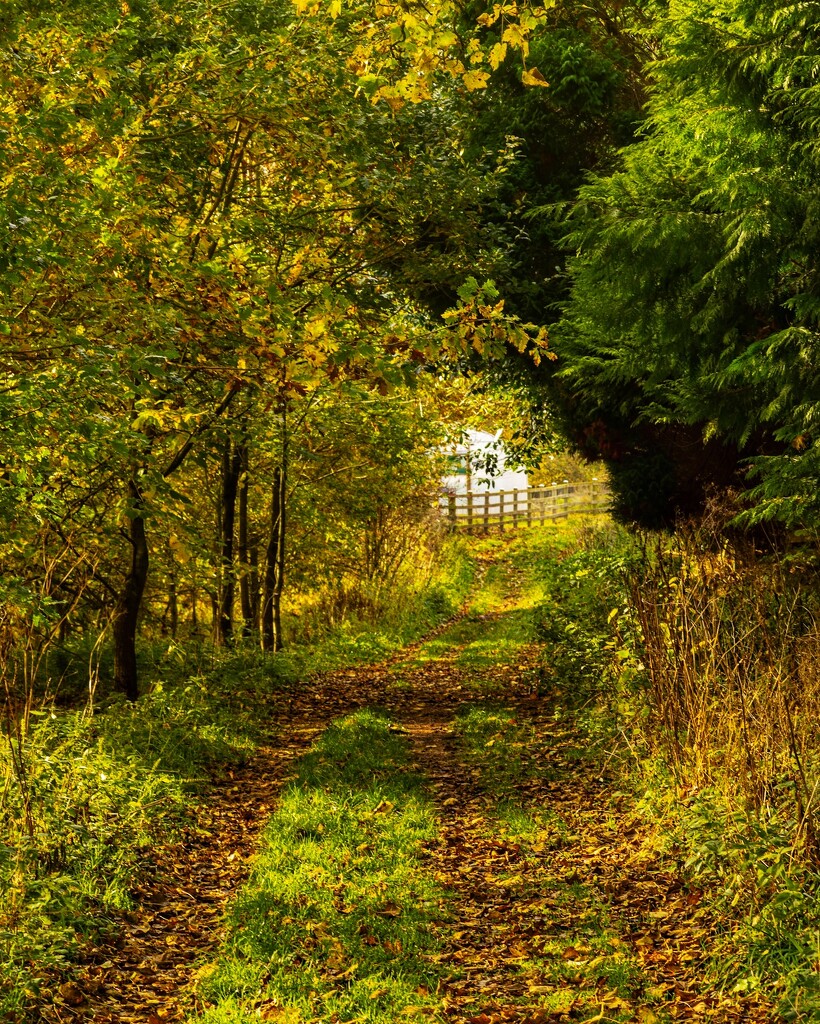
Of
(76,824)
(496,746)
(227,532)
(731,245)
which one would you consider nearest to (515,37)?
(731,245)

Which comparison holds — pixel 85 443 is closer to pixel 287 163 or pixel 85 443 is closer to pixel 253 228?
pixel 253 228

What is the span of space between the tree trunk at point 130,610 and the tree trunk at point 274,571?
3.33m

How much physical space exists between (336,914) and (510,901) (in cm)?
98

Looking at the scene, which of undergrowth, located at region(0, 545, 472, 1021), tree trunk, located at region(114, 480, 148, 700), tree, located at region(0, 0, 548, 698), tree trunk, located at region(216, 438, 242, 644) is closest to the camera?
undergrowth, located at region(0, 545, 472, 1021)

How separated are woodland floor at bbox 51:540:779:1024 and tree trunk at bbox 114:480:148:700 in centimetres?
163

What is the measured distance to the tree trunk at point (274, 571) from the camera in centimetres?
1397

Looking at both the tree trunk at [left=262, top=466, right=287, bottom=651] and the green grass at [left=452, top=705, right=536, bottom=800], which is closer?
the green grass at [left=452, top=705, right=536, bottom=800]

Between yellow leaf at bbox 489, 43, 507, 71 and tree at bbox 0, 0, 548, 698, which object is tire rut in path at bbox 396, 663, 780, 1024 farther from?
yellow leaf at bbox 489, 43, 507, 71

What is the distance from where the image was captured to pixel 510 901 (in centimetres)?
601

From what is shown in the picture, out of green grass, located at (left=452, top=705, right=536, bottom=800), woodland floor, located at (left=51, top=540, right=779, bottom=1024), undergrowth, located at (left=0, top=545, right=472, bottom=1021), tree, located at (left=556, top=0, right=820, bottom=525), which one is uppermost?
tree, located at (left=556, top=0, right=820, bottom=525)

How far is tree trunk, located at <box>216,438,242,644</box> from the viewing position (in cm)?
1223

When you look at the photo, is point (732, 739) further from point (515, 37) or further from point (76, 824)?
point (515, 37)

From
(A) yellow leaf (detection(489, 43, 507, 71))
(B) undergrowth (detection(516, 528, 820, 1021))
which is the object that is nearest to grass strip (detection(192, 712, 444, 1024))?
(B) undergrowth (detection(516, 528, 820, 1021))

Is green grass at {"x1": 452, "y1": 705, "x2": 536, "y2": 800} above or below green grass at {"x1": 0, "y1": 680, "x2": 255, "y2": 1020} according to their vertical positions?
below
